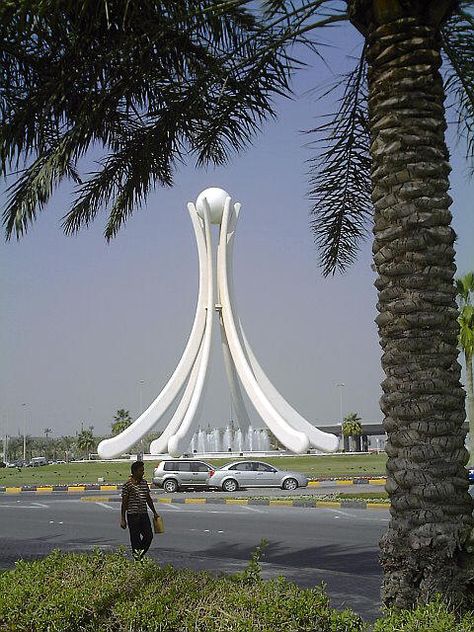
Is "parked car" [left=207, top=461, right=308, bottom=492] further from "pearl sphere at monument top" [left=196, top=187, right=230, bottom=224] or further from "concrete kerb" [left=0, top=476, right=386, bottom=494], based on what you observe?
"pearl sphere at monument top" [left=196, top=187, right=230, bottom=224]

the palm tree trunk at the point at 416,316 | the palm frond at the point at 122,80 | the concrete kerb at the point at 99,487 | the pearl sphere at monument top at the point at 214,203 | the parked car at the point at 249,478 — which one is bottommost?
the concrete kerb at the point at 99,487

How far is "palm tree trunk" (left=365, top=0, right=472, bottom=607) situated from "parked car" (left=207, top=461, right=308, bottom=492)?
2258 cm

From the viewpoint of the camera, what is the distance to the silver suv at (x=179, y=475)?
28.7 m

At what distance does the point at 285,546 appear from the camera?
43.8ft

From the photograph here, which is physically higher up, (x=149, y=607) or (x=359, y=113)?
(x=359, y=113)

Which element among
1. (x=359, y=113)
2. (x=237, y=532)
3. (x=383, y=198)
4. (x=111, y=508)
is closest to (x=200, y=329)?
(x=111, y=508)

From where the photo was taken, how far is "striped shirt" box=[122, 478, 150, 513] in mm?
9812

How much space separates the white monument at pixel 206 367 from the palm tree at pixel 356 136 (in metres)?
34.1

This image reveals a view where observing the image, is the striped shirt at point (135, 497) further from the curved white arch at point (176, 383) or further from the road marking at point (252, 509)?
the curved white arch at point (176, 383)

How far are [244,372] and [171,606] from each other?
40.8 metres

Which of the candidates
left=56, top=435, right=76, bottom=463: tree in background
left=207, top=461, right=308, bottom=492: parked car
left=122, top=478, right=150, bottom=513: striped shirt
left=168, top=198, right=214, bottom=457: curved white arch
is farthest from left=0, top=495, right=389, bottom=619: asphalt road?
left=56, top=435, right=76, bottom=463: tree in background

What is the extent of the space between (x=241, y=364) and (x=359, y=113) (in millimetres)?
37571

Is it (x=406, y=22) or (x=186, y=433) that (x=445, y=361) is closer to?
(x=406, y=22)

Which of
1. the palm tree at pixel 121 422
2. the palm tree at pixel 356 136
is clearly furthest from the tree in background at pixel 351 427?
the palm tree at pixel 356 136
